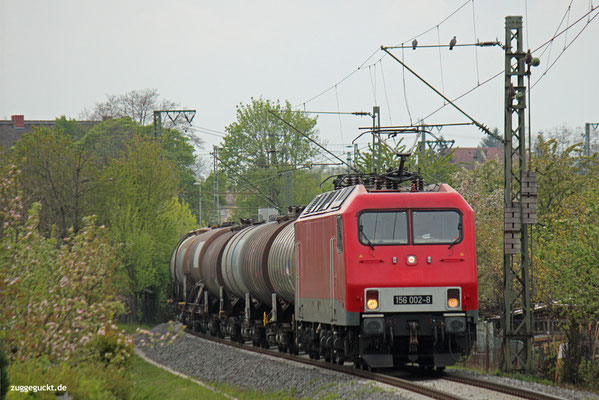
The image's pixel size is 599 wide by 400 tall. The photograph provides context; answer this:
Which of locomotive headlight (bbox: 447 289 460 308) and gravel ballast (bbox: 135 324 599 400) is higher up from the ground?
locomotive headlight (bbox: 447 289 460 308)

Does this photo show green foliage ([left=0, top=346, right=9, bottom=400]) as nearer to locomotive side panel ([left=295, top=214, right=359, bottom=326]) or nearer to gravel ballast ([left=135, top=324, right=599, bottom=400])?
gravel ballast ([left=135, top=324, right=599, bottom=400])

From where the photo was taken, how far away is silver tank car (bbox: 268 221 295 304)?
68.1 ft

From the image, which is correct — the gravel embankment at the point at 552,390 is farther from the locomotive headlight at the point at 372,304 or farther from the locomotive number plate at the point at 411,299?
the locomotive headlight at the point at 372,304

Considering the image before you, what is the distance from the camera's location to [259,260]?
23672mm

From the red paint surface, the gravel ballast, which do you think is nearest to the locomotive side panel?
the red paint surface

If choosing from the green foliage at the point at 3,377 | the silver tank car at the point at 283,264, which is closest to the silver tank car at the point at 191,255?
the silver tank car at the point at 283,264

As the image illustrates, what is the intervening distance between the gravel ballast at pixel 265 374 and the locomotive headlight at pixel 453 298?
1409 mm

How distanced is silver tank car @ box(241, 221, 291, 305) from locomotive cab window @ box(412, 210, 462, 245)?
25.5ft

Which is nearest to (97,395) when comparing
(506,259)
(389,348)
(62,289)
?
(62,289)

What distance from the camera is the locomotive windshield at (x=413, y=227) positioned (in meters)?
15.9

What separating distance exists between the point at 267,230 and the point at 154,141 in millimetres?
21497

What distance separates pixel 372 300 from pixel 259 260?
8302 millimetres

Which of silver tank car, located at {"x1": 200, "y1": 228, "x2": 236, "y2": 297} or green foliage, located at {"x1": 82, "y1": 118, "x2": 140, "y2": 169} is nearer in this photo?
silver tank car, located at {"x1": 200, "y1": 228, "x2": 236, "y2": 297}

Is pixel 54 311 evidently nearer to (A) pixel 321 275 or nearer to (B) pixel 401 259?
(B) pixel 401 259
